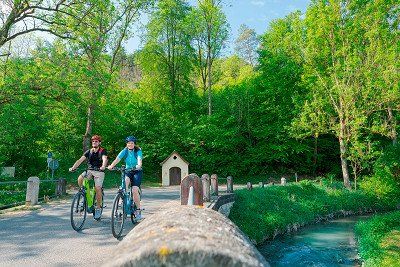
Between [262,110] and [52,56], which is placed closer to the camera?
[52,56]

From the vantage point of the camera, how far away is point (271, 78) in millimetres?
38219

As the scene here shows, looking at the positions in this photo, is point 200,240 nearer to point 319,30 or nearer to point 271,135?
point 319,30

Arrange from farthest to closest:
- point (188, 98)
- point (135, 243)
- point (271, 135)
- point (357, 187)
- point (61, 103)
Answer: point (188, 98) < point (271, 135) < point (357, 187) < point (61, 103) < point (135, 243)

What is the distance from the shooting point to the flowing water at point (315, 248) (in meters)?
13.3

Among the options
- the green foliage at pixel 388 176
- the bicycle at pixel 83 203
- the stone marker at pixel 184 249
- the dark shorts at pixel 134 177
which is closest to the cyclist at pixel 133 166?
the dark shorts at pixel 134 177

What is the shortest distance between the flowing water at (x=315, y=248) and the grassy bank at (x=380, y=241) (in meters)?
0.46

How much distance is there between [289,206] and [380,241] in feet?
19.5

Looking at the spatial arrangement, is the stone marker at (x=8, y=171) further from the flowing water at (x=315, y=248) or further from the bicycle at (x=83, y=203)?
the bicycle at (x=83, y=203)

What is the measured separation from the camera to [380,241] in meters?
15.2

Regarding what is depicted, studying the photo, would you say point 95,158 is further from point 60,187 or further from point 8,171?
point 8,171

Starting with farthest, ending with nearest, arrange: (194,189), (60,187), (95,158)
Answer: (60,187) < (95,158) < (194,189)

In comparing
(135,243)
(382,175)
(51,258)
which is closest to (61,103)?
(51,258)

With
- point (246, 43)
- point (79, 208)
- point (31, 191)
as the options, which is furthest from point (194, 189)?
point (246, 43)

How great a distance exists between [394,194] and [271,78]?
60.8ft
